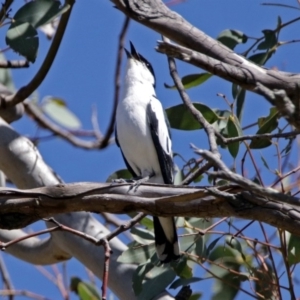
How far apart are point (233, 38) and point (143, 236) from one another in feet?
2.80

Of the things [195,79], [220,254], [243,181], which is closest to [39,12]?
[195,79]

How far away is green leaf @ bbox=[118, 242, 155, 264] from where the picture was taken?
107 inches

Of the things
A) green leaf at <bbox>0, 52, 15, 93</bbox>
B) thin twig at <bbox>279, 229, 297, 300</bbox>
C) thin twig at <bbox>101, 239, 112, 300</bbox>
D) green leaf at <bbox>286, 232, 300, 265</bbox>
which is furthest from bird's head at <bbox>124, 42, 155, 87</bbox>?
thin twig at <bbox>101, 239, 112, 300</bbox>

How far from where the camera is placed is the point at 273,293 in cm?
250

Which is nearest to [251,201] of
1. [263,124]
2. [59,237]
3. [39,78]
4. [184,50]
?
[184,50]

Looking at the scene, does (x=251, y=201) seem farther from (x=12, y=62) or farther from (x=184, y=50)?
(x=12, y=62)

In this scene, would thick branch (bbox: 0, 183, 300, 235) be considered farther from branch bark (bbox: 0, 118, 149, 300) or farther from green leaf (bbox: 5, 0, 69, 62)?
branch bark (bbox: 0, 118, 149, 300)

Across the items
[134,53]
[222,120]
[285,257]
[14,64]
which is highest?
[134,53]

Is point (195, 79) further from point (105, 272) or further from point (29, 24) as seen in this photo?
point (105, 272)

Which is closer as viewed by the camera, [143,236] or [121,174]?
[143,236]

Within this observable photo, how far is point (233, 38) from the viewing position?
9.45ft

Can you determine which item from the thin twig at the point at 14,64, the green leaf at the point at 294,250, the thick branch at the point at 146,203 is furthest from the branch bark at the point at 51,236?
the thick branch at the point at 146,203

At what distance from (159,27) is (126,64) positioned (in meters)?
1.71

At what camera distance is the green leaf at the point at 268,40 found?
9.07 ft
